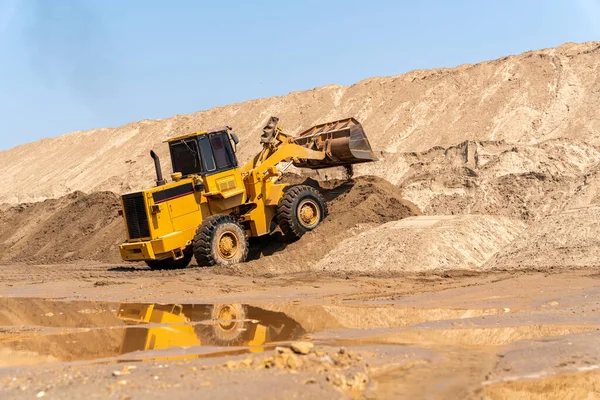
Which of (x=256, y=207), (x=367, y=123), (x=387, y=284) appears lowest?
(x=387, y=284)

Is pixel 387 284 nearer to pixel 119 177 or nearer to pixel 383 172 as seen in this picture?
pixel 383 172

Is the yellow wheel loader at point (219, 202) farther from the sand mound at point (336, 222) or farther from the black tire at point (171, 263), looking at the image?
the sand mound at point (336, 222)

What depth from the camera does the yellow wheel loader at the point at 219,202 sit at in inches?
592

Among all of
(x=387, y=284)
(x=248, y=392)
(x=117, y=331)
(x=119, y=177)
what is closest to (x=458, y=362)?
(x=248, y=392)

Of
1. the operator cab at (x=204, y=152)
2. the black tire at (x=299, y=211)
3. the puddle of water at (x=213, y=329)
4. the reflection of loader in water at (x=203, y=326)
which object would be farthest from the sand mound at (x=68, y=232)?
the puddle of water at (x=213, y=329)

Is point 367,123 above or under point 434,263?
above

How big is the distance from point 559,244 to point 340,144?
582cm

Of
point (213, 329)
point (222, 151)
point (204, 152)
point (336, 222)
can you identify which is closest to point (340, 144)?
point (336, 222)

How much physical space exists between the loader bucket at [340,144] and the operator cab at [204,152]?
2323 millimetres

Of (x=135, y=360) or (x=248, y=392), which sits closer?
(x=248, y=392)

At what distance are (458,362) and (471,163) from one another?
17.7 metres

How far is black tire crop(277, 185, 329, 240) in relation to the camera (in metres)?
16.4

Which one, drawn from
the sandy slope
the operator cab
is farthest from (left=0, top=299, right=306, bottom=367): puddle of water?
the sandy slope

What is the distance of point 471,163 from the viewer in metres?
23.6
